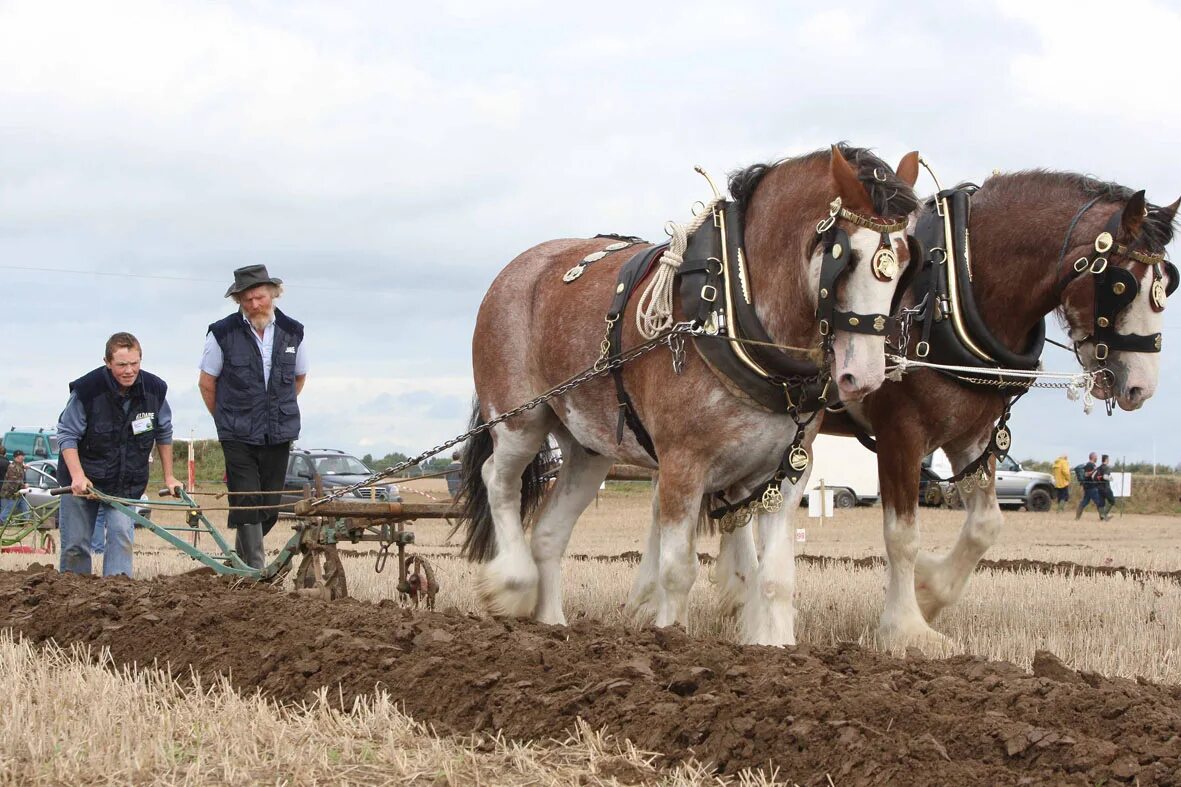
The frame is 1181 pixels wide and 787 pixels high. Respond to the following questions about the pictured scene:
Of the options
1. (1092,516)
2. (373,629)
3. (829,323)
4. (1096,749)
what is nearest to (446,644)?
(373,629)

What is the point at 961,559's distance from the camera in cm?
695

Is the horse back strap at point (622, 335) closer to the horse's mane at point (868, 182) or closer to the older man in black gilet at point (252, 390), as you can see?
the horse's mane at point (868, 182)

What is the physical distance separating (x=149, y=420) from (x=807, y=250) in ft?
14.1

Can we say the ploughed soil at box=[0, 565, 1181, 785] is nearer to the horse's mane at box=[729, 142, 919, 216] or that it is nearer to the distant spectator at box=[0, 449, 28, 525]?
the horse's mane at box=[729, 142, 919, 216]

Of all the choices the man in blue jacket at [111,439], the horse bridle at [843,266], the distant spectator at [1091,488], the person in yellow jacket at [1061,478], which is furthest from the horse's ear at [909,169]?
the person in yellow jacket at [1061,478]

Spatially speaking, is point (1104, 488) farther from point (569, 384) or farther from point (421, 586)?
point (569, 384)

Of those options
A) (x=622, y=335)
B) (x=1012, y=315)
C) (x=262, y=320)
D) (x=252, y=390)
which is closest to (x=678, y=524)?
(x=622, y=335)

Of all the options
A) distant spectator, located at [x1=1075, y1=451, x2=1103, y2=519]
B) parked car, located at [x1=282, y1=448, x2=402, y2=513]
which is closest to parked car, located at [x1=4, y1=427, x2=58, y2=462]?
parked car, located at [x1=282, y1=448, x2=402, y2=513]

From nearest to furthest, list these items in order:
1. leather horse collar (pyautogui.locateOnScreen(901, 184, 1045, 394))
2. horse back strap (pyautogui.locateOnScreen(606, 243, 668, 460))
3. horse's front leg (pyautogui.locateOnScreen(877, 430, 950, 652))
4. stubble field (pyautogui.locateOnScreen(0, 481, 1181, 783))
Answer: stubble field (pyautogui.locateOnScreen(0, 481, 1181, 783)), horse back strap (pyautogui.locateOnScreen(606, 243, 668, 460)), leather horse collar (pyautogui.locateOnScreen(901, 184, 1045, 394)), horse's front leg (pyautogui.locateOnScreen(877, 430, 950, 652))

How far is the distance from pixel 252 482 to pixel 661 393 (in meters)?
3.09

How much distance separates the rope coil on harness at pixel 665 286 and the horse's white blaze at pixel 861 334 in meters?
0.82

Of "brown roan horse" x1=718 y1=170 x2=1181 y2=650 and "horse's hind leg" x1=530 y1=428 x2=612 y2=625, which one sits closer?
"brown roan horse" x1=718 y1=170 x2=1181 y2=650

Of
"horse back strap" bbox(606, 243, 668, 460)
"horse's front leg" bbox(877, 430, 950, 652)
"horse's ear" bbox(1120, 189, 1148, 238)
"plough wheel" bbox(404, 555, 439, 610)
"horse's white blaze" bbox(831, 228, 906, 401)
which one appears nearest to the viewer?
"horse's white blaze" bbox(831, 228, 906, 401)

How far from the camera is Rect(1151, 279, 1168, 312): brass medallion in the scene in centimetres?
582
